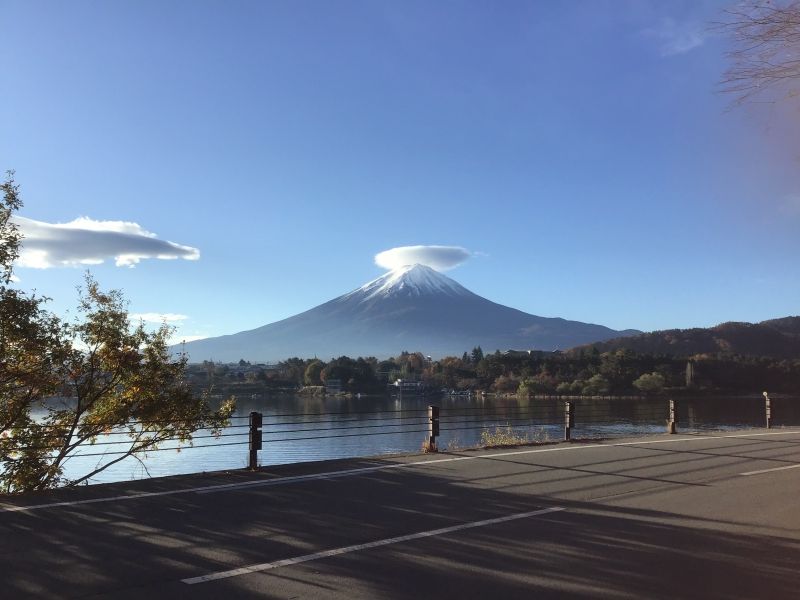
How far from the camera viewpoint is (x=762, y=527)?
239 inches

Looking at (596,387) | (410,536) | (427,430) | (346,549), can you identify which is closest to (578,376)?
(596,387)

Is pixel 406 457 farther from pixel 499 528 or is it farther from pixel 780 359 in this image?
pixel 780 359

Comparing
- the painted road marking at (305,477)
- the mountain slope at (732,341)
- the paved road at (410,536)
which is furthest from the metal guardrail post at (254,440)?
the mountain slope at (732,341)

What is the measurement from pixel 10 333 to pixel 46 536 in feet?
21.3

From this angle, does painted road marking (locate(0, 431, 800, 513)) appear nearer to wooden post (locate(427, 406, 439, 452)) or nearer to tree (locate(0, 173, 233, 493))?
wooden post (locate(427, 406, 439, 452))

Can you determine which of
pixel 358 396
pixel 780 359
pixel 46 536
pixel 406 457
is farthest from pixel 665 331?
pixel 46 536

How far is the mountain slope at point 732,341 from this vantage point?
7875 centimetres

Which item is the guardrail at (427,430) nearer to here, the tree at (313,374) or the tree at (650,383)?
the tree at (650,383)

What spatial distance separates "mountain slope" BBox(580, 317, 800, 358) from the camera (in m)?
78.8

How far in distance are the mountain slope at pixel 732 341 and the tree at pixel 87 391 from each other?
2942 inches

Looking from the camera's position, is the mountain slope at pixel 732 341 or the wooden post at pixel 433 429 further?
the mountain slope at pixel 732 341

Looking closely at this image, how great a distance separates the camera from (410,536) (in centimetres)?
546

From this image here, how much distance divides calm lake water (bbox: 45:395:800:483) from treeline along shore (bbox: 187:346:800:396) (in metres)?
1.98

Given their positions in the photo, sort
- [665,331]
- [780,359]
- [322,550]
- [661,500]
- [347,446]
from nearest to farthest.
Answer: [322,550] → [661,500] → [347,446] → [780,359] → [665,331]
